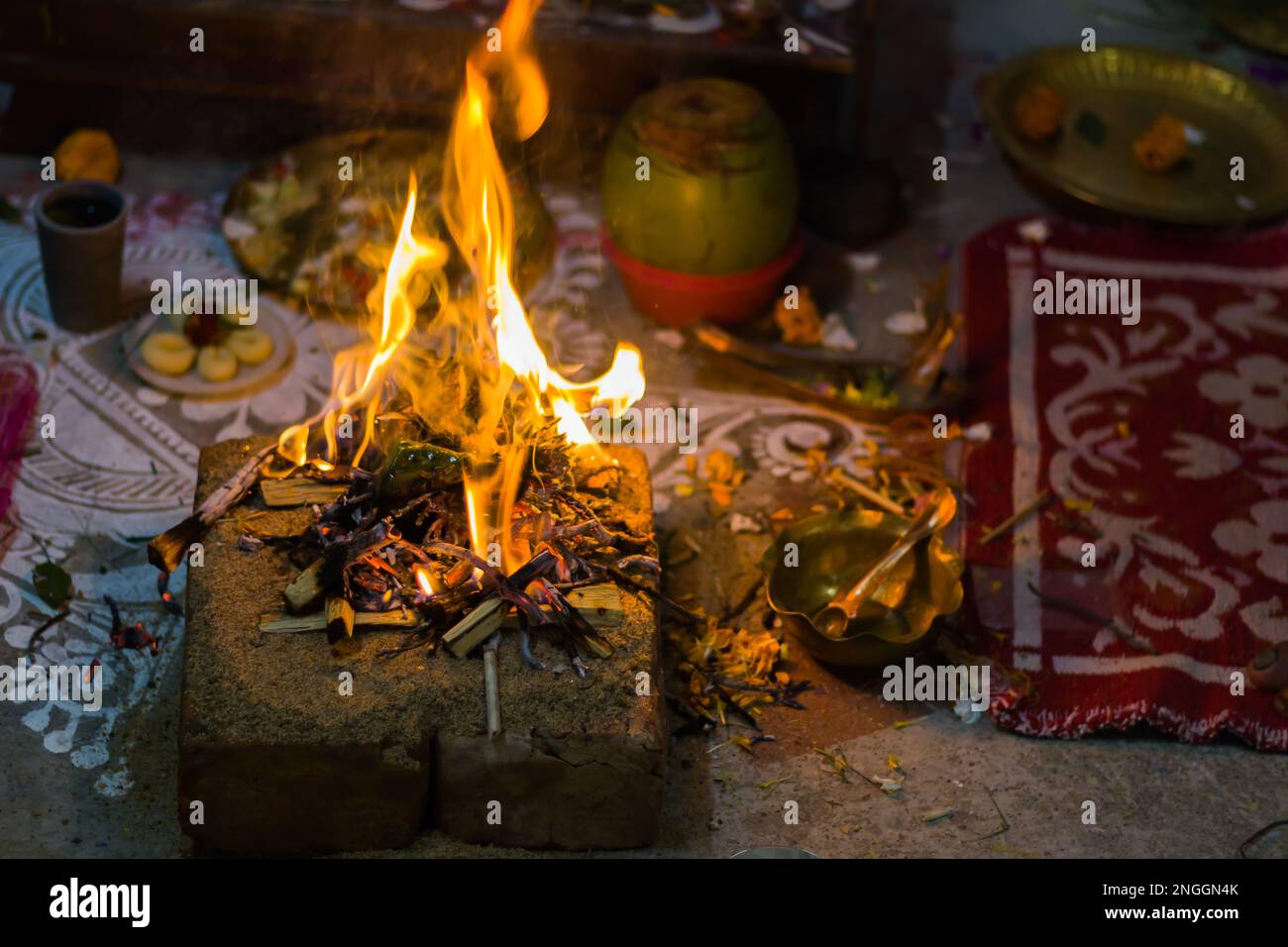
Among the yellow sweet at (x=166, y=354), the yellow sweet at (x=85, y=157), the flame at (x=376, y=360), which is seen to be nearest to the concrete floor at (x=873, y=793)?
the flame at (x=376, y=360)

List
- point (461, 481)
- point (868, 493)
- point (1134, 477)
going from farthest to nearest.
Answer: point (1134, 477)
point (868, 493)
point (461, 481)

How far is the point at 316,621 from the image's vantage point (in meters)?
3.60

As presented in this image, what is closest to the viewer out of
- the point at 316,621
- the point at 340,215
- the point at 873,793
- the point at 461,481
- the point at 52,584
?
the point at 316,621

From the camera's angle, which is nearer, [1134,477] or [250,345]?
[1134,477]

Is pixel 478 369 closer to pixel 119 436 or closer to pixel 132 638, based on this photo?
pixel 132 638

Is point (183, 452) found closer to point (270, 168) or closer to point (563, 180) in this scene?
point (270, 168)

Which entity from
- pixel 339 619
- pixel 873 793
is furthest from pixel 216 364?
pixel 873 793

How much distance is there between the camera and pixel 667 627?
4.10m

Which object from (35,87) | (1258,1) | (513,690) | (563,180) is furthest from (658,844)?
(1258,1)

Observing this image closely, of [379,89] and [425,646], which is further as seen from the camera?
[379,89]

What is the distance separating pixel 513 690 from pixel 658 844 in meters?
0.52

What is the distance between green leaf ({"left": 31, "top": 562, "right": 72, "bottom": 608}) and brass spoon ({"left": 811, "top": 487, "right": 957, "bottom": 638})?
1.95 m

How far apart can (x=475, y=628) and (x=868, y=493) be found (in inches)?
56.0

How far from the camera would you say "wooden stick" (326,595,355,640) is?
3.54 meters
